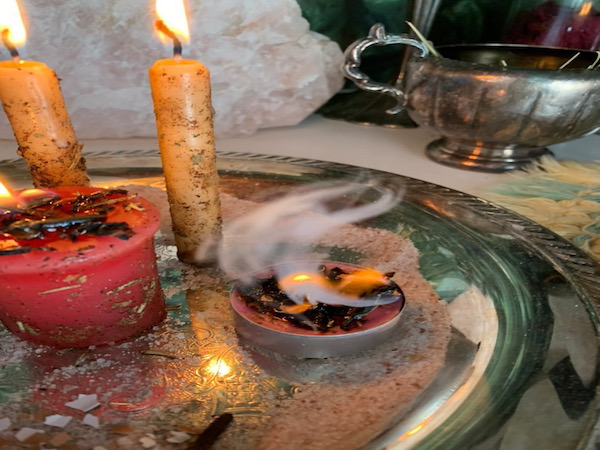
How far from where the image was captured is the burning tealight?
0.40 meters

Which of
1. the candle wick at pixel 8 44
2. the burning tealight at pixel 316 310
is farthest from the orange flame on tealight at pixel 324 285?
the candle wick at pixel 8 44

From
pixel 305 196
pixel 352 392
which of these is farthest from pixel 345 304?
pixel 305 196

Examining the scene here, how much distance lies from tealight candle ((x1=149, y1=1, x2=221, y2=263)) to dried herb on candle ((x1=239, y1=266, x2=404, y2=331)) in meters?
0.12

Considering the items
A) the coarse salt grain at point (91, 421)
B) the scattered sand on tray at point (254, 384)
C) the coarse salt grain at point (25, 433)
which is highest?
the coarse salt grain at point (25, 433)

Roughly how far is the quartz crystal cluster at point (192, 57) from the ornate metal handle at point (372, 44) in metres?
0.22

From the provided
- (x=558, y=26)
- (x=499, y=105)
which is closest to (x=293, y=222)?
(x=499, y=105)

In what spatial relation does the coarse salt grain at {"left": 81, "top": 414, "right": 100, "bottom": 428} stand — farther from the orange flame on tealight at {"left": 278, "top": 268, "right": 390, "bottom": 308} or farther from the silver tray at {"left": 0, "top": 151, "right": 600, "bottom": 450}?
the orange flame on tealight at {"left": 278, "top": 268, "right": 390, "bottom": 308}

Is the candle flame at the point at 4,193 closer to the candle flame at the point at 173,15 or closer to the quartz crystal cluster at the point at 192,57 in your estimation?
the candle flame at the point at 173,15

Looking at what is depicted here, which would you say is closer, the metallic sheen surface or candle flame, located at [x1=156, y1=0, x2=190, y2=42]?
candle flame, located at [x1=156, y1=0, x2=190, y2=42]

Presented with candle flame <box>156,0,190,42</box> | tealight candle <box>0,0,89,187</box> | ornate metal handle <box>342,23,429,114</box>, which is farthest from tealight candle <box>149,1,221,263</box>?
ornate metal handle <box>342,23,429,114</box>

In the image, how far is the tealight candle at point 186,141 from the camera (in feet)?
1.61

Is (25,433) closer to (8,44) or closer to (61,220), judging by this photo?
(61,220)

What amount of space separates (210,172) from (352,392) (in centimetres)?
27

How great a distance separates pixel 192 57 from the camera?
106cm
